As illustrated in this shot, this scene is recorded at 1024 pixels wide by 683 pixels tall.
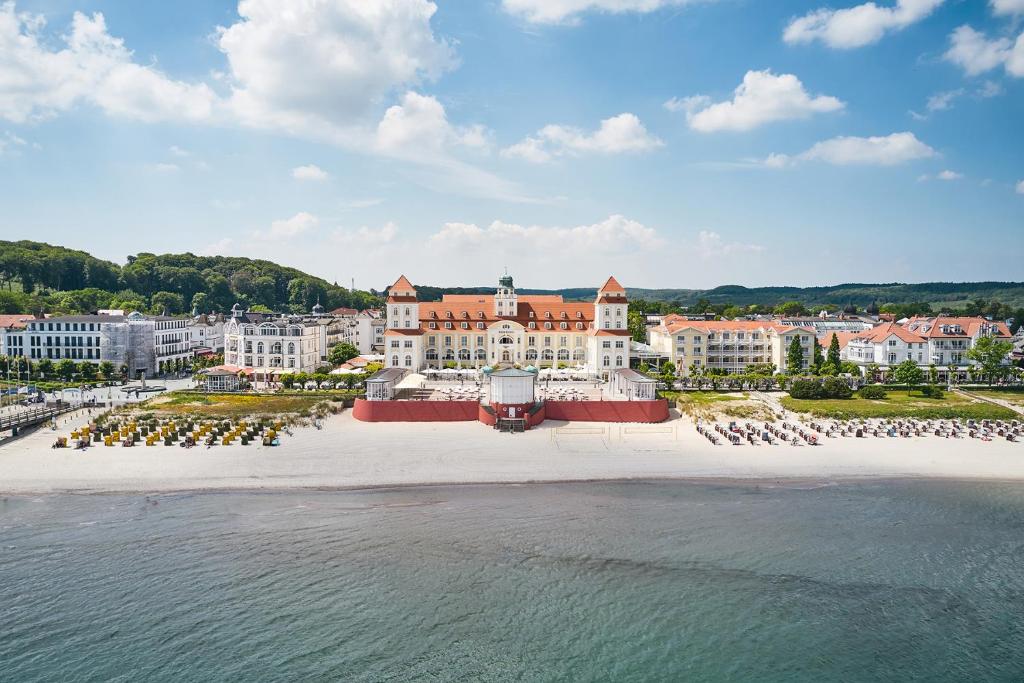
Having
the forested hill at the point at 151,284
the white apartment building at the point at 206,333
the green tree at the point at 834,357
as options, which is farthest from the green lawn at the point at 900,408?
the forested hill at the point at 151,284

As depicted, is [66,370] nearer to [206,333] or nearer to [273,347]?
[273,347]

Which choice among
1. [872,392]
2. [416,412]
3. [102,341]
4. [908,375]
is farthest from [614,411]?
[102,341]

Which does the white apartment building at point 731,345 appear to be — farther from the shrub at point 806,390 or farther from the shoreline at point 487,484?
the shoreline at point 487,484

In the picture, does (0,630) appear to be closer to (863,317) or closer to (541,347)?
(541,347)

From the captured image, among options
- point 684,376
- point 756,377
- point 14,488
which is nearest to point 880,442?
point 756,377

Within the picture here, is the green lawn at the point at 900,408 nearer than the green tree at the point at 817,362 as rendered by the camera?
Yes

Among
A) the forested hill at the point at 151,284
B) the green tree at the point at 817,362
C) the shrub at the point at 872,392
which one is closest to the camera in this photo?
the shrub at the point at 872,392
